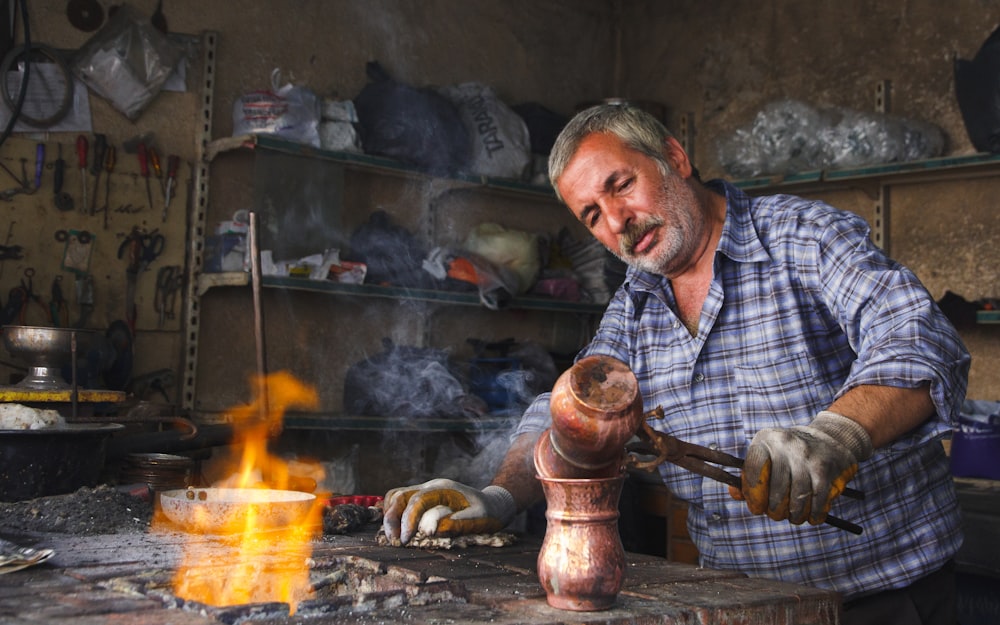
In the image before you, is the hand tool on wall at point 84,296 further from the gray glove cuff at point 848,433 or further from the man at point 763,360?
the gray glove cuff at point 848,433

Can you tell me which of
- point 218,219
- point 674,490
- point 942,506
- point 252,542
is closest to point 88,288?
point 218,219

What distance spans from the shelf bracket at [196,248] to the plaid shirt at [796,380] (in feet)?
8.29

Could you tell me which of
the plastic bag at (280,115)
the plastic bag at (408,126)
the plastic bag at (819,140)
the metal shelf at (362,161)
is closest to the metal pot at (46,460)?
the metal shelf at (362,161)

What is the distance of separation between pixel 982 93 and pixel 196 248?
3.47 metres

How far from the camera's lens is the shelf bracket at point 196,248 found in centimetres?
440

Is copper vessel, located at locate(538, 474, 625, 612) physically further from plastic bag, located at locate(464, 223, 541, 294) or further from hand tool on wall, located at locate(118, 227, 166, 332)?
plastic bag, located at locate(464, 223, 541, 294)

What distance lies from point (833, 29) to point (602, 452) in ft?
14.3

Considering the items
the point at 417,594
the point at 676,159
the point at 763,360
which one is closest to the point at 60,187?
the point at 676,159

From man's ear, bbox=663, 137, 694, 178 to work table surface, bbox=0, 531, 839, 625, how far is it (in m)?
1.00

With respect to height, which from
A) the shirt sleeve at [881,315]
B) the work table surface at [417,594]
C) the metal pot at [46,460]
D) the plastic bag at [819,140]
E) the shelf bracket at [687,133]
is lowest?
the work table surface at [417,594]

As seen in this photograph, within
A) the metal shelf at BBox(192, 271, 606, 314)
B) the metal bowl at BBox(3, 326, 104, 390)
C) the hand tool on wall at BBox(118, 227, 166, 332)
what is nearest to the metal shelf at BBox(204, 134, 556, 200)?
the hand tool on wall at BBox(118, 227, 166, 332)

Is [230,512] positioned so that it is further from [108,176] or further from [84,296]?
[108,176]

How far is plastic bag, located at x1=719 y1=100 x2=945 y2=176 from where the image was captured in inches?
180

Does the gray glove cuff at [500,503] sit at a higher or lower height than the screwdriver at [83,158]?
lower
